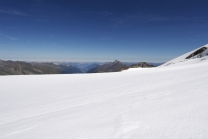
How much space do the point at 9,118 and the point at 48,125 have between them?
2.16m

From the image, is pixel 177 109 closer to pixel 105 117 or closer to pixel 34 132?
pixel 105 117

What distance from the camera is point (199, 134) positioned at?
219 cm

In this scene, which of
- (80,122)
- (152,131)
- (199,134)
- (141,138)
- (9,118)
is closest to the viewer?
(199,134)

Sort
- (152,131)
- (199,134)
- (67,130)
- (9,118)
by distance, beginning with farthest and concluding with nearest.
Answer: (9,118), (67,130), (152,131), (199,134)

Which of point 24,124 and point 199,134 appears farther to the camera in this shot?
point 24,124

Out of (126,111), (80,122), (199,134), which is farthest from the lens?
(126,111)

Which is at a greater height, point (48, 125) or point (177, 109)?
point (177, 109)

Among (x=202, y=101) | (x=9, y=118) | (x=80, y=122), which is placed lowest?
(x=9, y=118)

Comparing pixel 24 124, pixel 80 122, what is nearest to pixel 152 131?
pixel 80 122

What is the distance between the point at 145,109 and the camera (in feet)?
12.1

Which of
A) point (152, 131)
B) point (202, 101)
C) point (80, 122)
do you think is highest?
point (202, 101)

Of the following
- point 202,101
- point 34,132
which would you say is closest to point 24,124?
point 34,132

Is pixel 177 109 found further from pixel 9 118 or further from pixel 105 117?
pixel 9 118

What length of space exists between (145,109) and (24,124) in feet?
11.2
